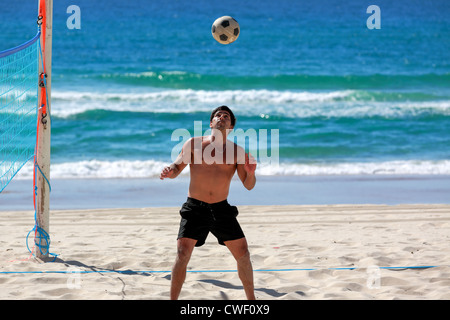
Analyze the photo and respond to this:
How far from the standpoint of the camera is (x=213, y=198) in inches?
185

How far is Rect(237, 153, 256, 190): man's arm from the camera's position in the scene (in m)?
4.62

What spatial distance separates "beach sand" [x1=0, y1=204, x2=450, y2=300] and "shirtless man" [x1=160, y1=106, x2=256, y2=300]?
0.61m

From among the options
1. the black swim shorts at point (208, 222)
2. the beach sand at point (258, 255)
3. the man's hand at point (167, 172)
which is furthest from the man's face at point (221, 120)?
the beach sand at point (258, 255)

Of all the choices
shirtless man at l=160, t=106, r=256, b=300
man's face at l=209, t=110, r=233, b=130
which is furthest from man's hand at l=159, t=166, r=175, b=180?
man's face at l=209, t=110, r=233, b=130

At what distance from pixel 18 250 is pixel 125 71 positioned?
2102 centimetres

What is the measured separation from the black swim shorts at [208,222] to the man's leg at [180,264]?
2.0 inches

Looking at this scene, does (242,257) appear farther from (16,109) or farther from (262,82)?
(262,82)

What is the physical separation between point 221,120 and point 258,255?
7.73 ft

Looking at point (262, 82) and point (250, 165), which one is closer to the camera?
point (250, 165)

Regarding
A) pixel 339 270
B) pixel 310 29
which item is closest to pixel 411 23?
pixel 310 29

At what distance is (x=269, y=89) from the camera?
969 inches

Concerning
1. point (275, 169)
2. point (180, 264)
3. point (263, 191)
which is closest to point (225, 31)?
point (180, 264)

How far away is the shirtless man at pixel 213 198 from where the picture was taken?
4.60 m

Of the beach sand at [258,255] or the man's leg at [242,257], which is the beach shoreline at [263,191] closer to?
the beach sand at [258,255]
